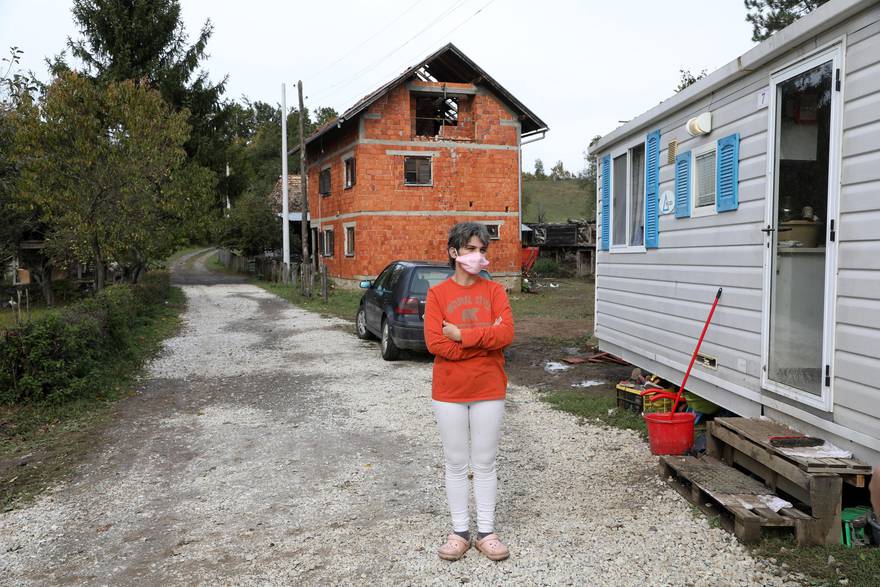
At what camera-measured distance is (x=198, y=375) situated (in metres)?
9.34

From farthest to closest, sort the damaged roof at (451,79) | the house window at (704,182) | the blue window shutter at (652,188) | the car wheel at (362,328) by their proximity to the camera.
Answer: the damaged roof at (451,79)
the car wheel at (362,328)
the blue window shutter at (652,188)
the house window at (704,182)

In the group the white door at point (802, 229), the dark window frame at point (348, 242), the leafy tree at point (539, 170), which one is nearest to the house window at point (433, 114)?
the dark window frame at point (348, 242)

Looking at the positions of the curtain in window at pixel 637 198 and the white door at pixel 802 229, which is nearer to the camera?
the white door at pixel 802 229

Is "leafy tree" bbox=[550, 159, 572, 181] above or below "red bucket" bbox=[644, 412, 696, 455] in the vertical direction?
above

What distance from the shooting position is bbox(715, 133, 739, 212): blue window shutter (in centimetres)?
534

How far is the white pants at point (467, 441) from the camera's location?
360 centimetres

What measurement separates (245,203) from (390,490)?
33898 mm

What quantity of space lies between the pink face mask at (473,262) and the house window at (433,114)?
21.1 m

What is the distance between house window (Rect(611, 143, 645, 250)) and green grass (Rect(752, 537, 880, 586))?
4.11m

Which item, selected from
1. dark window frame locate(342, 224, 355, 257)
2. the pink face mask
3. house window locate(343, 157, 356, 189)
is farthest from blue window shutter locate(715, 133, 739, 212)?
dark window frame locate(342, 224, 355, 257)

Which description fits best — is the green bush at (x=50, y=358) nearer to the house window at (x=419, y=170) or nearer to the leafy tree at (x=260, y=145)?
the house window at (x=419, y=170)

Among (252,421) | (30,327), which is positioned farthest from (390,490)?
(30,327)

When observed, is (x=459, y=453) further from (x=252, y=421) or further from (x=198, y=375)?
(x=198, y=375)

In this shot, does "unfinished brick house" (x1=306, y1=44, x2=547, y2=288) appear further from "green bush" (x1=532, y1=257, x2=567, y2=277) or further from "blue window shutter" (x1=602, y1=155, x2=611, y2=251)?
"blue window shutter" (x1=602, y1=155, x2=611, y2=251)
